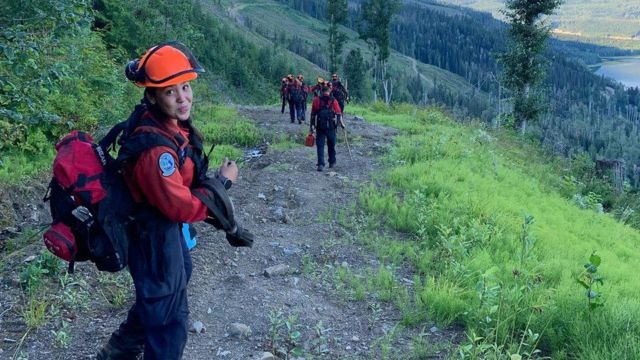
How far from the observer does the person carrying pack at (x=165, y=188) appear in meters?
3.01

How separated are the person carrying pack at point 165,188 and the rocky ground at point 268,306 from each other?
4.35 ft

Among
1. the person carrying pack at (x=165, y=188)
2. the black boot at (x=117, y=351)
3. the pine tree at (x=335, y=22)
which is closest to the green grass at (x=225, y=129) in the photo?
the black boot at (x=117, y=351)

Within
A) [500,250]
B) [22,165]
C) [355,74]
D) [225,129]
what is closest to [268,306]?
[500,250]

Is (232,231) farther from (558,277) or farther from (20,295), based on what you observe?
(558,277)

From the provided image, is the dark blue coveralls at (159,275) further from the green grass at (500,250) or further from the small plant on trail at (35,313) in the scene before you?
the green grass at (500,250)

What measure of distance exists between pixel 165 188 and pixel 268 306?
105 inches

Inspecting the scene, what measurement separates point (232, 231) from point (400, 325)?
242cm

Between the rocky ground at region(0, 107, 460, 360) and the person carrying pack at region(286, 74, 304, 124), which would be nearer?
the rocky ground at region(0, 107, 460, 360)

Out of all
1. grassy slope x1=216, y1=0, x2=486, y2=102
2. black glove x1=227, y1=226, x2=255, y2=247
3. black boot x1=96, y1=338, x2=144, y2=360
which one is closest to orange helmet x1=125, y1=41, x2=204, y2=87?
black glove x1=227, y1=226, x2=255, y2=247

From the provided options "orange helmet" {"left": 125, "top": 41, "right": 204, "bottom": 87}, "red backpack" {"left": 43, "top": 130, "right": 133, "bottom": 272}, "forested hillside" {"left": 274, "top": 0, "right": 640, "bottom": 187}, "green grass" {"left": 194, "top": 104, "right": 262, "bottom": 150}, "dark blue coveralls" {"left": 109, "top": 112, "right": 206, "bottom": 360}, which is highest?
"orange helmet" {"left": 125, "top": 41, "right": 204, "bottom": 87}

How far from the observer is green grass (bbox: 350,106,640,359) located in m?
4.50

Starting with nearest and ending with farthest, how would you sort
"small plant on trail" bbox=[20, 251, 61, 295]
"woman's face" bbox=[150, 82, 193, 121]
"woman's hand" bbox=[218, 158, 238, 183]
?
"woman's face" bbox=[150, 82, 193, 121] → "woman's hand" bbox=[218, 158, 238, 183] → "small plant on trail" bbox=[20, 251, 61, 295]

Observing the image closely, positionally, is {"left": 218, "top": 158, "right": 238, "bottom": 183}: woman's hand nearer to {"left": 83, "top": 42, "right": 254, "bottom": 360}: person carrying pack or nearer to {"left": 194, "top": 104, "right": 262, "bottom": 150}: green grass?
{"left": 83, "top": 42, "right": 254, "bottom": 360}: person carrying pack

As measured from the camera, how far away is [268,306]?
17.3 feet
